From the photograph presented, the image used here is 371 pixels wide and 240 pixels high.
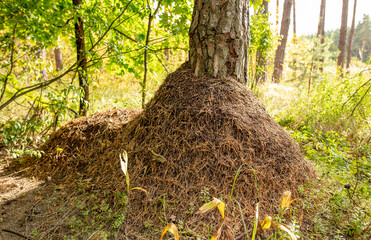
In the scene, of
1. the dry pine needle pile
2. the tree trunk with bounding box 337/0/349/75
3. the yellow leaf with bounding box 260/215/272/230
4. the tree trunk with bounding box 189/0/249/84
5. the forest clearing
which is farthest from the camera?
the tree trunk with bounding box 337/0/349/75

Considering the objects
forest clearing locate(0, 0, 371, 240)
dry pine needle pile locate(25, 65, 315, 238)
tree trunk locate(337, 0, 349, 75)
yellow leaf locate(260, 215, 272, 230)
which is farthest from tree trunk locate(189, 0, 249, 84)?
tree trunk locate(337, 0, 349, 75)

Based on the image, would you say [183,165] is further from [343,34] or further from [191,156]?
[343,34]

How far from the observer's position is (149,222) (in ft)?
5.96

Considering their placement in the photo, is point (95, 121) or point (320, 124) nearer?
point (95, 121)

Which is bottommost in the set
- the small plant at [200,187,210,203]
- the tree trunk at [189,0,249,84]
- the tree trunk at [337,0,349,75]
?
the small plant at [200,187,210,203]

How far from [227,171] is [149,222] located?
0.83 metres

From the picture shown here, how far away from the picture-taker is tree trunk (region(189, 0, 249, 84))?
7.87 feet

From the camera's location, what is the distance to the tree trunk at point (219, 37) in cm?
240

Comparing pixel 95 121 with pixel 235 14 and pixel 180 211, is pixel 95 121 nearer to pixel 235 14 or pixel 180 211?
pixel 180 211

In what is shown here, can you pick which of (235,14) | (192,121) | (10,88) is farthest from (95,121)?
(235,14)

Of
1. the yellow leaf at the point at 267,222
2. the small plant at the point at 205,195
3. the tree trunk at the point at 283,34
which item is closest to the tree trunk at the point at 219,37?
the small plant at the point at 205,195

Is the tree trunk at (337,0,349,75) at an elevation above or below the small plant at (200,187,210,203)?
above

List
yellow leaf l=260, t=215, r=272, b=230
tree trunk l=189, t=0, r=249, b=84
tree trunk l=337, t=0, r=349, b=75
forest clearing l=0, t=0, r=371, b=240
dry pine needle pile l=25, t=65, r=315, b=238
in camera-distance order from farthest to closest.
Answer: tree trunk l=337, t=0, r=349, b=75
tree trunk l=189, t=0, r=249, b=84
dry pine needle pile l=25, t=65, r=315, b=238
forest clearing l=0, t=0, r=371, b=240
yellow leaf l=260, t=215, r=272, b=230

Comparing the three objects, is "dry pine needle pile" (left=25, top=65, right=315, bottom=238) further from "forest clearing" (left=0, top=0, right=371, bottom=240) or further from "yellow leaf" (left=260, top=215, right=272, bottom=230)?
"yellow leaf" (left=260, top=215, right=272, bottom=230)
